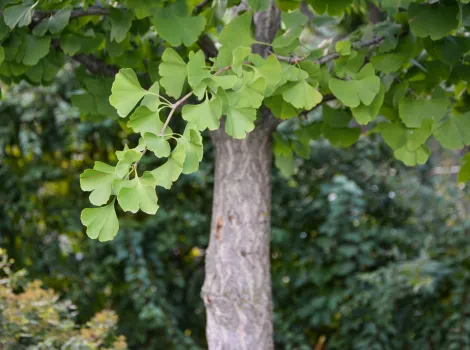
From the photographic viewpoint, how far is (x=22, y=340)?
2.00 m

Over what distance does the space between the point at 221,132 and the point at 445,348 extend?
214 centimetres

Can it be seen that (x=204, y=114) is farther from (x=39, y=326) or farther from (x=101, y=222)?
(x=39, y=326)

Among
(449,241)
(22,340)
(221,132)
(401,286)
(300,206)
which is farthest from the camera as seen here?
(300,206)

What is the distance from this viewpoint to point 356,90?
4.31 feet

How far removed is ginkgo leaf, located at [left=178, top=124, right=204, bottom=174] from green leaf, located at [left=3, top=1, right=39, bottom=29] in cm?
56

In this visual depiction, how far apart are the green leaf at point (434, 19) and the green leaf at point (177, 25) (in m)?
0.49

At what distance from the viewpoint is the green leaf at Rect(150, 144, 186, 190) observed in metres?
0.97

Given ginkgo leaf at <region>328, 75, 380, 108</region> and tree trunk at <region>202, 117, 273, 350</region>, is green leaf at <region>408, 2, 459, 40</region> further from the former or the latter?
tree trunk at <region>202, 117, 273, 350</region>

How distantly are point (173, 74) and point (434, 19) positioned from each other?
600 mm

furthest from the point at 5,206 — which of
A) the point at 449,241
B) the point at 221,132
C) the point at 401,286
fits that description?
the point at 449,241

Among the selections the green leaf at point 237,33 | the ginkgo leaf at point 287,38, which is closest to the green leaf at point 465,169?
the ginkgo leaf at point 287,38

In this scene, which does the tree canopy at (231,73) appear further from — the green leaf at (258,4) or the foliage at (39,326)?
the foliage at (39,326)

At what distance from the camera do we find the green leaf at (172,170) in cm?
97

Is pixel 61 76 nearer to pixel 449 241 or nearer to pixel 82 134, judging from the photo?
pixel 82 134
